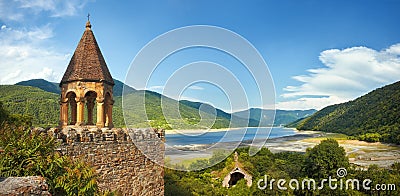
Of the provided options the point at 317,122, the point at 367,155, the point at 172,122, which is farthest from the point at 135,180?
the point at 317,122

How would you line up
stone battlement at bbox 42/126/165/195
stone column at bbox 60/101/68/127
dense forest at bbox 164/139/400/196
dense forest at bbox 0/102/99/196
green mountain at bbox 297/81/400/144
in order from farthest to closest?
1. green mountain at bbox 297/81/400/144
2. dense forest at bbox 164/139/400/196
3. stone column at bbox 60/101/68/127
4. stone battlement at bbox 42/126/165/195
5. dense forest at bbox 0/102/99/196

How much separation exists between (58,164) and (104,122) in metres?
4.63

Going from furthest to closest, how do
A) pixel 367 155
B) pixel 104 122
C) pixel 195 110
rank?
pixel 367 155, pixel 195 110, pixel 104 122

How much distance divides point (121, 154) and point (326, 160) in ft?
83.2

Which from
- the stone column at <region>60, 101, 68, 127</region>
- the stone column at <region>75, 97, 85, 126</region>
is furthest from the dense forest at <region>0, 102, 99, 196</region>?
the stone column at <region>60, 101, 68, 127</region>

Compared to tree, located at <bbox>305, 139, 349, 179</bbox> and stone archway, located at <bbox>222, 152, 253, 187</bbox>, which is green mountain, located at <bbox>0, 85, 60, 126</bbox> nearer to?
stone archway, located at <bbox>222, 152, 253, 187</bbox>

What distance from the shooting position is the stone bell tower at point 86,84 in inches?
389

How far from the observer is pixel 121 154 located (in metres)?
8.57

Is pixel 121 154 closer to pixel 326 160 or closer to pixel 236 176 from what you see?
pixel 326 160

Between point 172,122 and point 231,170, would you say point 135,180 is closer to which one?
point 172,122

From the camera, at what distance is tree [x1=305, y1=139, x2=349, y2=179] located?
2841 centimetres

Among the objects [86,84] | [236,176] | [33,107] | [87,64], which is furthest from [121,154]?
[33,107]

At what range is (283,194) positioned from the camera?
18.9 metres

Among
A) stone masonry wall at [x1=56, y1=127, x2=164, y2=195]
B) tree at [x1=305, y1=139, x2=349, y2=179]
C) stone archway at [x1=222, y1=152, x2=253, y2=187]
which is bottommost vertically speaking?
stone archway at [x1=222, y1=152, x2=253, y2=187]
